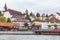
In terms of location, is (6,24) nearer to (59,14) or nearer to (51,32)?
(51,32)

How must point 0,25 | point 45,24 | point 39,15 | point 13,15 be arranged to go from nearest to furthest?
point 0,25 → point 45,24 → point 13,15 → point 39,15

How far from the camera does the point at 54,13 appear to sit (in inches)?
4387

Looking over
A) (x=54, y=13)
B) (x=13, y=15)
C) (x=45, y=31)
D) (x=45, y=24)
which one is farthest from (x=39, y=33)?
(x=54, y=13)

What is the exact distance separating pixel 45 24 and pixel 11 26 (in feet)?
39.0

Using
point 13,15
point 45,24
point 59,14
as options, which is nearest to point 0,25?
point 45,24

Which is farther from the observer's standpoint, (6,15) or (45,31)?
(6,15)

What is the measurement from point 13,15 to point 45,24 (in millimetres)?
25201

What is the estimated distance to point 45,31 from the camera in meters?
50.2

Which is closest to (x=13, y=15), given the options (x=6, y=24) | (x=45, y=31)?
(x=6, y=24)

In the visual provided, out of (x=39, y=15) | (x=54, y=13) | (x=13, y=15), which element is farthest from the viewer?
(x=39, y=15)

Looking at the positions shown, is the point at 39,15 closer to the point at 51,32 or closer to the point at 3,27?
the point at 3,27

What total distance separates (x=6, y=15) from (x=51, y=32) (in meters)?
54.1

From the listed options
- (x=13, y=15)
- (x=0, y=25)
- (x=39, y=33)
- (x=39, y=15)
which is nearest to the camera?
(x=39, y=33)

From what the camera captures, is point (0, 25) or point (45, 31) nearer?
point (45, 31)
